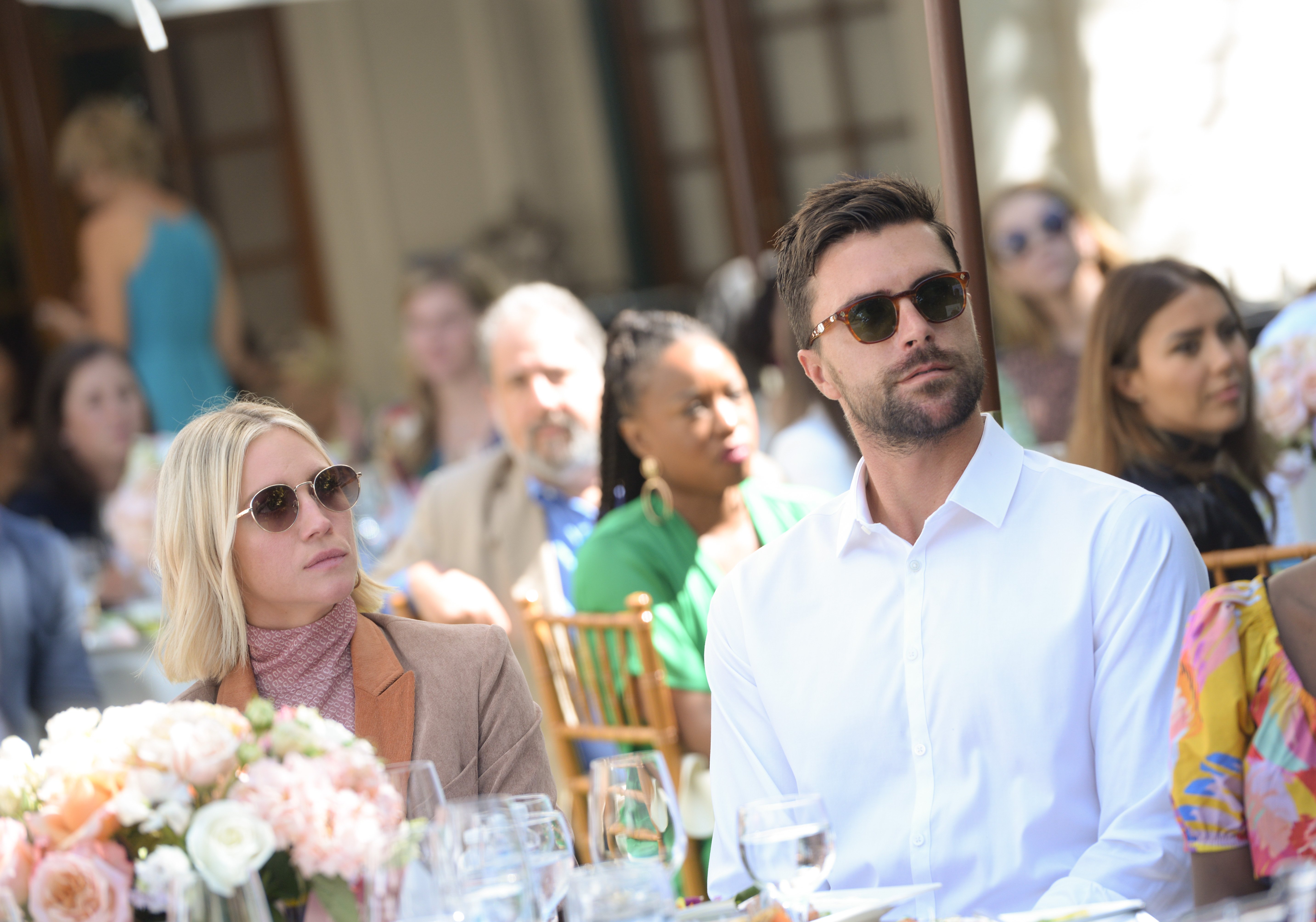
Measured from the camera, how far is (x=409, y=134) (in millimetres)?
7879

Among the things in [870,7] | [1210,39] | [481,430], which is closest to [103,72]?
[481,430]

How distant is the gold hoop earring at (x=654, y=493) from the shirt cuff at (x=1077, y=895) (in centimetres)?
163

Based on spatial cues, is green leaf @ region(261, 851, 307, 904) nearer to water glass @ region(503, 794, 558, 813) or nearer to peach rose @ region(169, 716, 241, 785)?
peach rose @ region(169, 716, 241, 785)

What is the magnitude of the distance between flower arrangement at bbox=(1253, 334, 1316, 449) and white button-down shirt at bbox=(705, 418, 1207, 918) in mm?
1514

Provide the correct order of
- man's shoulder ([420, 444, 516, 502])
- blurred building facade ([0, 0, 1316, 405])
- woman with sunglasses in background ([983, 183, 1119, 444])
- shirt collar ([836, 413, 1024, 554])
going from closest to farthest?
shirt collar ([836, 413, 1024, 554])
man's shoulder ([420, 444, 516, 502])
woman with sunglasses in background ([983, 183, 1119, 444])
blurred building facade ([0, 0, 1316, 405])

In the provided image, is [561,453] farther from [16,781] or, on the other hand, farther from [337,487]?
[16,781]

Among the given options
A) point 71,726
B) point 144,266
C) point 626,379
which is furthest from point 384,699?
point 144,266

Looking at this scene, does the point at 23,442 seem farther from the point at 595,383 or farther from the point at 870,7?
the point at 870,7

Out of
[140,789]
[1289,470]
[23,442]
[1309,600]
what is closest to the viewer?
[140,789]

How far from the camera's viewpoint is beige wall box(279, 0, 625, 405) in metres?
7.79

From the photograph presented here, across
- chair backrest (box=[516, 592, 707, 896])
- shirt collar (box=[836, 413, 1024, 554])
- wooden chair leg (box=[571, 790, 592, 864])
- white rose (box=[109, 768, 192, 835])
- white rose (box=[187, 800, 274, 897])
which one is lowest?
wooden chair leg (box=[571, 790, 592, 864])

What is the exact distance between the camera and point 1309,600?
1.54 meters

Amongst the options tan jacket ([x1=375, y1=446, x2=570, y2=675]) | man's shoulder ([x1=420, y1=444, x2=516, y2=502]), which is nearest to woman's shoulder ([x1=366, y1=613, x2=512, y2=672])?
tan jacket ([x1=375, y1=446, x2=570, y2=675])

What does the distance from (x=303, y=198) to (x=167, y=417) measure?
4.94 feet
